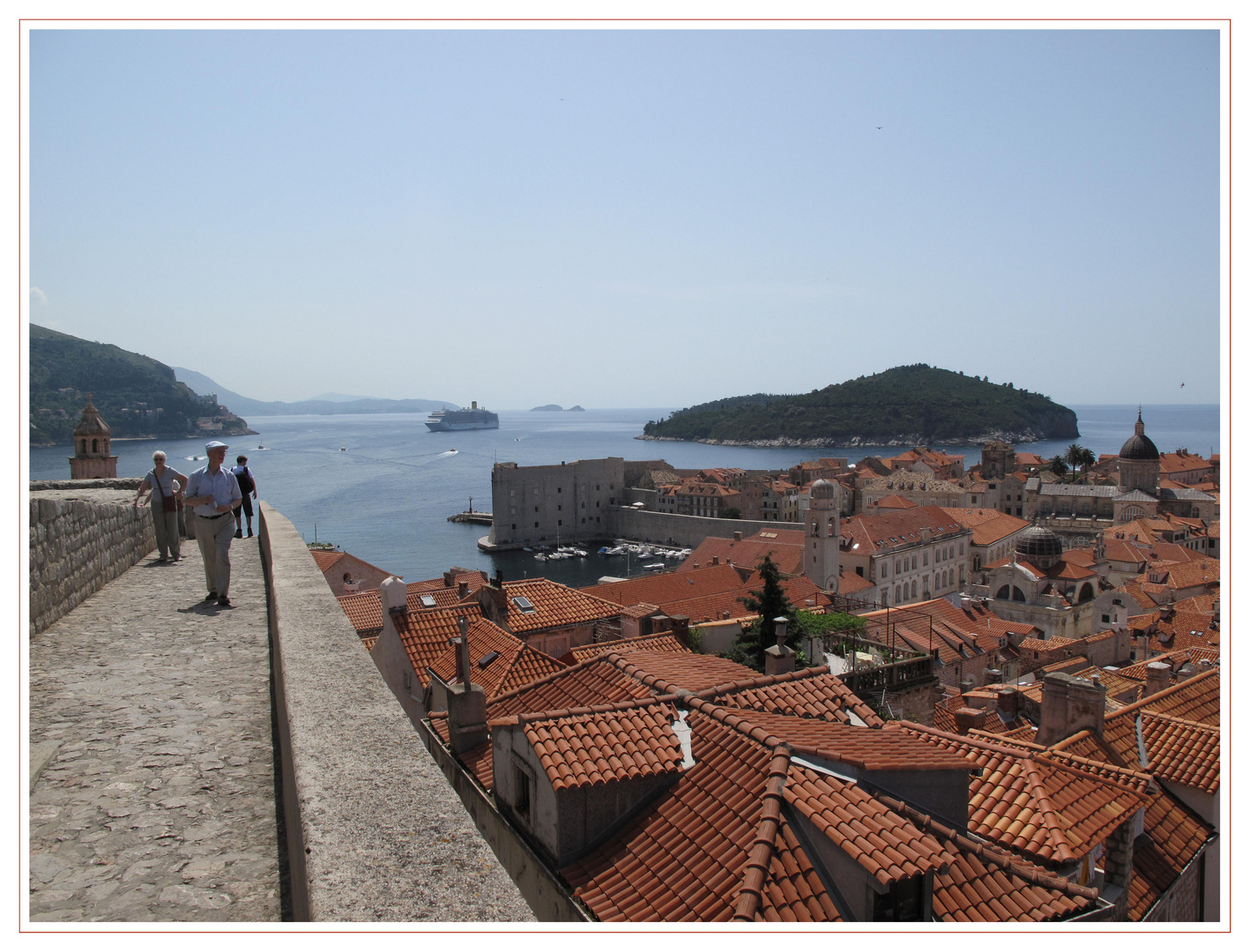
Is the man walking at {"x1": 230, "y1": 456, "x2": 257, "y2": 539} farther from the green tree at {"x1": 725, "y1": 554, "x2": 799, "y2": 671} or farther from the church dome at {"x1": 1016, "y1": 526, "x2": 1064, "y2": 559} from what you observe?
the church dome at {"x1": 1016, "y1": 526, "x2": 1064, "y2": 559}

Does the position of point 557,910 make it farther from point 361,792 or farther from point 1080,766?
point 1080,766

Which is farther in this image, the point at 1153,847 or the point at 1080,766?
the point at 1080,766

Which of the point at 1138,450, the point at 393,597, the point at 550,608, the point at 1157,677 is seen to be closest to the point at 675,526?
the point at 1138,450

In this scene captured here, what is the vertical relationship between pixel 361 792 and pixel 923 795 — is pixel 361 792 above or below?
above

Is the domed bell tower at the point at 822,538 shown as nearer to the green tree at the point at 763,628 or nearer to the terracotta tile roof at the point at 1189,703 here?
the green tree at the point at 763,628

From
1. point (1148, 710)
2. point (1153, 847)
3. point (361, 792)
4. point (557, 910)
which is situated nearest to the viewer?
point (361, 792)

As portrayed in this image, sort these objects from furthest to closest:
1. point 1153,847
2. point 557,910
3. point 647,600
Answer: point 647,600
point 1153,847
point 557,910

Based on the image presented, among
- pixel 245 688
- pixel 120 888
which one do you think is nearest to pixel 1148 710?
pixel 245 688
